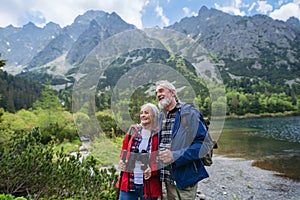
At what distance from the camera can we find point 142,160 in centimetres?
245

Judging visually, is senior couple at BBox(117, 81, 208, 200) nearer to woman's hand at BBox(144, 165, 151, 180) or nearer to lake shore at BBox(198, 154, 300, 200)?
woman's hand at BBox(144, 165, 151, 180)

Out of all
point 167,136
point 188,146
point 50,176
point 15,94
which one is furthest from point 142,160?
point 15,94

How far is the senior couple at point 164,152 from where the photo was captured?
7.14 feet

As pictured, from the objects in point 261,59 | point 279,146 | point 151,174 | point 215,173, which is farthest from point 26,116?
point 261,59

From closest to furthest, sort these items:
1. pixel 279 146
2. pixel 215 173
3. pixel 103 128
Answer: pixel 103 128 < pixel 215 173 < pixel 279 146

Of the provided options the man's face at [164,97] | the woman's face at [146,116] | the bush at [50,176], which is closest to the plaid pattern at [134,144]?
the woman's face at [146,116]

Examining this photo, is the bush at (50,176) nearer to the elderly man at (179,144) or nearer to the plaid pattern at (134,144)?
the plaid pattern at (134,144)

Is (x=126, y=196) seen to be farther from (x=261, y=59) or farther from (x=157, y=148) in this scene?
(x=261, y=59)

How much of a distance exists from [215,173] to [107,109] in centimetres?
1051

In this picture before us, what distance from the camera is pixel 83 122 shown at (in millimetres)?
2924

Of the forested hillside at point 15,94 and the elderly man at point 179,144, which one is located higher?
the forested hillside at point 15,94

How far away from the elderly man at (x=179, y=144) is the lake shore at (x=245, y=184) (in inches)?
224

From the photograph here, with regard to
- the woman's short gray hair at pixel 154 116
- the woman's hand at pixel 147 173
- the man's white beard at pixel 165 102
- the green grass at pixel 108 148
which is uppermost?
the man's white beard at pixel 165 102

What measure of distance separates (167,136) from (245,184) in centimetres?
946
